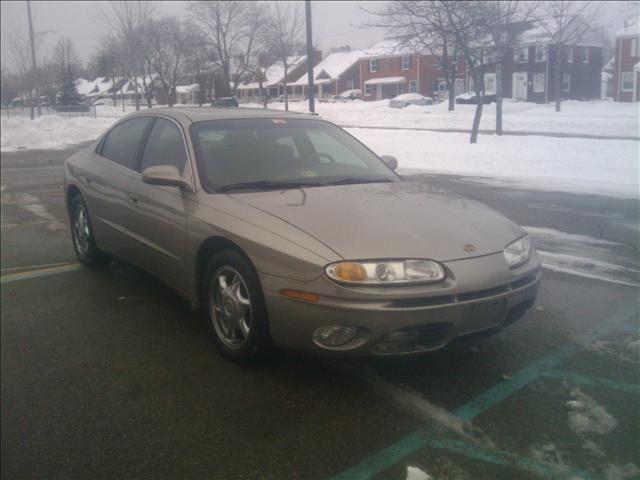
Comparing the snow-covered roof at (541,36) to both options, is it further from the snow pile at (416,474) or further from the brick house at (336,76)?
the brick house at (336,76)

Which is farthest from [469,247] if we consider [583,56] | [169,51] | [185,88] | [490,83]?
[185,88]

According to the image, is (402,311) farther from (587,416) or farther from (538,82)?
(538,82)

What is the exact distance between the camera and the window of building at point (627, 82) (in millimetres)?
19513

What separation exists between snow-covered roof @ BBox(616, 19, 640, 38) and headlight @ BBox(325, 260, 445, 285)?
11.7 meters

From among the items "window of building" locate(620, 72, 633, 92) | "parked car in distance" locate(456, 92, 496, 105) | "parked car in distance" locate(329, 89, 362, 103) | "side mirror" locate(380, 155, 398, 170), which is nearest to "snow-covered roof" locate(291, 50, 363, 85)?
"parked car in distance" locate(329, 89, 362, 103)

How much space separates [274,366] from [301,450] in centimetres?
93

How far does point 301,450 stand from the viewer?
9.78ft

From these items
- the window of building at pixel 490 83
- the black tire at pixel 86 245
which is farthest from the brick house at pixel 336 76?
the black tire at pixel 86 245

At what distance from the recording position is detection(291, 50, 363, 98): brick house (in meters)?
73.4

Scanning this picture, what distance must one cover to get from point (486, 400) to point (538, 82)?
49.2 metres

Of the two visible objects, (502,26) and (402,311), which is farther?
(502,26)

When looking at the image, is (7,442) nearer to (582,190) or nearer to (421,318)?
(421,318)

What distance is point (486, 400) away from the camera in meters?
Answer: 3.42

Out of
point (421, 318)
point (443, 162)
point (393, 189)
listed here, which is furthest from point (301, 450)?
point (443, 162)
